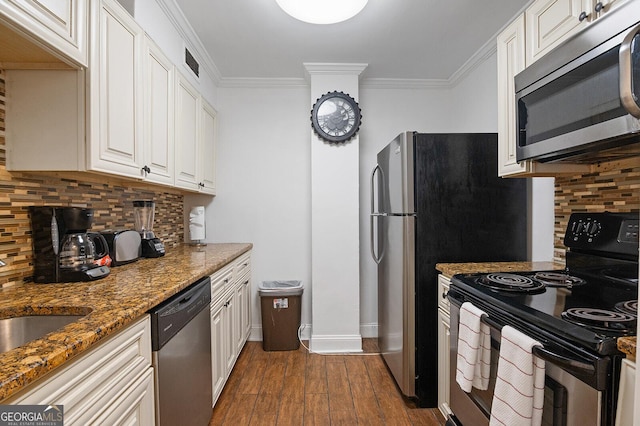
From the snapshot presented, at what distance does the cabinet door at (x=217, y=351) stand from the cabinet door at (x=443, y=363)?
134 cm

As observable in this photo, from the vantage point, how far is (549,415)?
3.38 ft

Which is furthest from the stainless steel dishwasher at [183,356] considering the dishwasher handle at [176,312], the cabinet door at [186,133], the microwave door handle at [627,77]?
the microwave door handle at [627,77]

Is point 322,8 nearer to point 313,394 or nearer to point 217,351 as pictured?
point 217,351

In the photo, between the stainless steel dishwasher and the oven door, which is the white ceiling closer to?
the stainless steel dishwasher

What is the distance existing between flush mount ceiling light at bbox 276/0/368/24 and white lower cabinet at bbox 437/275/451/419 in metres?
1.60

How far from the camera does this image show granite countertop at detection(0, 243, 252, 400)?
2.22 feet

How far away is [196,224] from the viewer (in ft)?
9.62

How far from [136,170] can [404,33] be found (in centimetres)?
206

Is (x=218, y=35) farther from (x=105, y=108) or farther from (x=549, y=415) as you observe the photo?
(x=549, y=415)

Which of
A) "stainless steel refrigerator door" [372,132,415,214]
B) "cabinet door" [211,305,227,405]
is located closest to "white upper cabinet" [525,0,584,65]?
"stainless steel refrigerator door" [372,132,415,214]

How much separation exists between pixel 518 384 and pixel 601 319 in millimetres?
310

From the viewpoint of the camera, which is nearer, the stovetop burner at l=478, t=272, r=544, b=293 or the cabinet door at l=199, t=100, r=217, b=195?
the stovetop burner at l=478, t=272, r=544, b=293

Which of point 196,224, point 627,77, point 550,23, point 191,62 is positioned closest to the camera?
point 627,77

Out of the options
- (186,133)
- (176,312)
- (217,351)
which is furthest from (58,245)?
(186,133)
